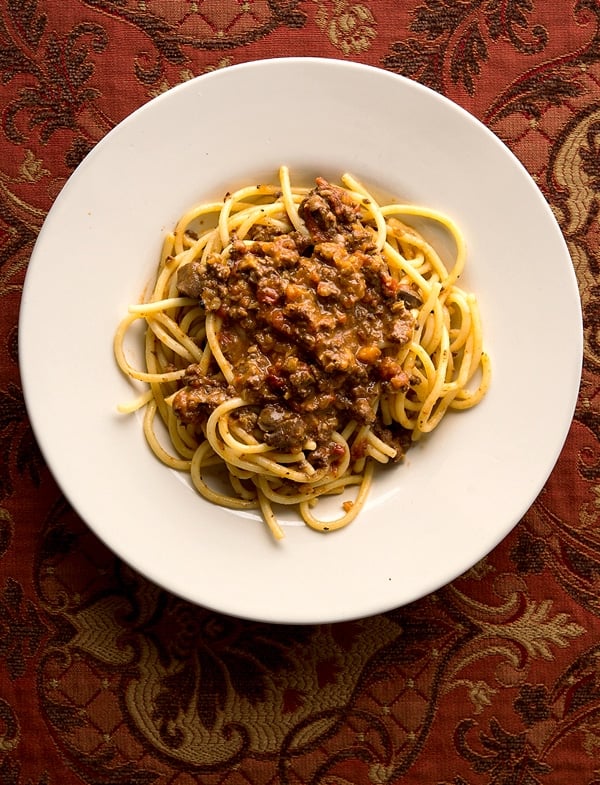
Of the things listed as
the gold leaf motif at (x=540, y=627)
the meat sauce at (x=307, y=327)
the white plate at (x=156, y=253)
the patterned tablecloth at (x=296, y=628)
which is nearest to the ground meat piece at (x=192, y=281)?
the meat sauce at (x=307, y=327)

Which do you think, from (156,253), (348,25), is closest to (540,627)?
(156,253)

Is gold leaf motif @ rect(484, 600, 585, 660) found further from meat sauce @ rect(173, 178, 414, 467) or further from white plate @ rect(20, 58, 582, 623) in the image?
meat sauce @ rect(173, 178, 414, 467)

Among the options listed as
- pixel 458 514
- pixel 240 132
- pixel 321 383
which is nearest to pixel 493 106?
pixel 240 132

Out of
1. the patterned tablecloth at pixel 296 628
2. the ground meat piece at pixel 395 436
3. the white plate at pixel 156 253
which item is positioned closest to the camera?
the white plate at pixel 156 253

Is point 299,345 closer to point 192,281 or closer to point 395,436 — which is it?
point 192,281

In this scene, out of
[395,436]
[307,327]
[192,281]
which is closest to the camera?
[307,327]

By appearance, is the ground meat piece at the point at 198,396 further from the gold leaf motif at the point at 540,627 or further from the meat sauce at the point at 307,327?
the gold leaf motif at the point at 540,627
